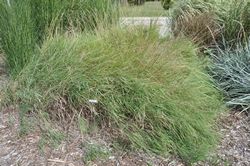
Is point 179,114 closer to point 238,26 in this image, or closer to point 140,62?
point 140,62

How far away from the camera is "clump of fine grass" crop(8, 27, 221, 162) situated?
7.03ft

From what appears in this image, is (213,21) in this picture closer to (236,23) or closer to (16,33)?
(236,23)

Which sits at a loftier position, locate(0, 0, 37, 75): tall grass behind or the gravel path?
locate(0, 0, 37, 75): tall grass behind

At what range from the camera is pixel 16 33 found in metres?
2.76

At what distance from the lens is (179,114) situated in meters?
2.17

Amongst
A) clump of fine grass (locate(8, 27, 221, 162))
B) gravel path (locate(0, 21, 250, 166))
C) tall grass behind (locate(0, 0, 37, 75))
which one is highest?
tall grass behind (locate(0, 0, 37, 75))

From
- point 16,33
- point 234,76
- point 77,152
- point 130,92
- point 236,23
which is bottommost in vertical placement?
point 77,152

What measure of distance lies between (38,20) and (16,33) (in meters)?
0.59

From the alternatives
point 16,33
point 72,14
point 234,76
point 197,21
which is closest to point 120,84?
point 16,33

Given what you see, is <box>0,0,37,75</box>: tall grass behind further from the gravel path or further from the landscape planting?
the gravel path

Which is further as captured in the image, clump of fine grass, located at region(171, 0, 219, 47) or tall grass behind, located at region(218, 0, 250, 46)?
clump of fine grass, located at region(171, 0, 219, 47)

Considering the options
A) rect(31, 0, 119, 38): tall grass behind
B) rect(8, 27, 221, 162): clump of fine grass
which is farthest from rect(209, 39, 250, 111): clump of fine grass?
rect(31, 0, 119, 38): tall grass behind

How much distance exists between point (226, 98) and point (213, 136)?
0.82 m

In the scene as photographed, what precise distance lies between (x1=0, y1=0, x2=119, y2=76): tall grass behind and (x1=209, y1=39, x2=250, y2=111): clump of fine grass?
61.5 inches
